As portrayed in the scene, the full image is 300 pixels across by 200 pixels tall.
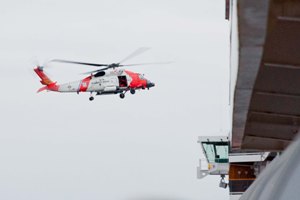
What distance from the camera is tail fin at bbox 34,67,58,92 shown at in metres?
84.5

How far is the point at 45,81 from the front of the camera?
85875mm

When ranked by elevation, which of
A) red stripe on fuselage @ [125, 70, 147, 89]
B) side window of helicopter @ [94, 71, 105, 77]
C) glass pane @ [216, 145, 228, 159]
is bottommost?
glass pane @ [216, 145, 228, 159]

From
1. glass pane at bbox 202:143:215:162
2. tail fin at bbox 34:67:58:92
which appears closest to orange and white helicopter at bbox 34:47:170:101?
tail fin at bbox 34:67:58:92

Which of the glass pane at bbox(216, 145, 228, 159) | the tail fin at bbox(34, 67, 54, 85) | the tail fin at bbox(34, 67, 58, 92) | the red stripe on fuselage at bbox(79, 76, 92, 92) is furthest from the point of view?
the tail fin at bbox(34, 67, 54, 85)

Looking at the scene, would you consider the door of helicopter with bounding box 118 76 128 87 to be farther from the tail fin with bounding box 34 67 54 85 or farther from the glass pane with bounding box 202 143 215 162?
the tail fin with bounding box 34 67 54 85

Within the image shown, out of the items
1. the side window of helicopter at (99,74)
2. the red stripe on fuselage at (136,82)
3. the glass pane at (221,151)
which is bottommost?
the glass pane at (221,151)

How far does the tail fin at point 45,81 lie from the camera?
84.5 meters

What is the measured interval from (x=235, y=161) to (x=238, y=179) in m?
1.90

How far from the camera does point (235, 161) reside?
66.2 metres

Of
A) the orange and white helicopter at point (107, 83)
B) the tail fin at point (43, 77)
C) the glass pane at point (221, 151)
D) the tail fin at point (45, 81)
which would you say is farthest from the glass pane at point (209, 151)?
the tail fin at point (43, 77)

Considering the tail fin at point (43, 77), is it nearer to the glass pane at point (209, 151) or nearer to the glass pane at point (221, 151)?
the glass pane at point (209, 151)

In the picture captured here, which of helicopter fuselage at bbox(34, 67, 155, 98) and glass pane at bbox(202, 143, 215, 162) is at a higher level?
helicopter fuselage at bbox(34, 67, 155, 98)

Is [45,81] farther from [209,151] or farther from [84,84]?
[209,151]

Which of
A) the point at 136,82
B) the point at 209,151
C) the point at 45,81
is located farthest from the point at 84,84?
the point at 209,151
